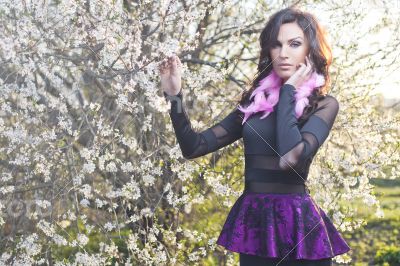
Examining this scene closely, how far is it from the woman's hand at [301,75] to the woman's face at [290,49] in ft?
0.16

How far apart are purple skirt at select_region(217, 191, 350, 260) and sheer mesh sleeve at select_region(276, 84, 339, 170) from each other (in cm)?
15

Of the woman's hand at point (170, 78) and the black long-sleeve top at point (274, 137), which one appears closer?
the black long-sleeve top at point (274, 137)

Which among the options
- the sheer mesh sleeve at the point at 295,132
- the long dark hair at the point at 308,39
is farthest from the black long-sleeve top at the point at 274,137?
the long dark hair at the point at 308,39

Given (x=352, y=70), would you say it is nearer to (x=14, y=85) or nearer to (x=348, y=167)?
(x=348, y=167)

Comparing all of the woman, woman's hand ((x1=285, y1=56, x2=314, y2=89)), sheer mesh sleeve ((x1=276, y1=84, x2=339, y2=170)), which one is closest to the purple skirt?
the woman

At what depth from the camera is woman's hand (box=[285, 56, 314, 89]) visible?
7.51 ft

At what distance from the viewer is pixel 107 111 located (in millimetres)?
4039

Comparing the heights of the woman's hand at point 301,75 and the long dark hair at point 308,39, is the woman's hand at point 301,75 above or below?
below

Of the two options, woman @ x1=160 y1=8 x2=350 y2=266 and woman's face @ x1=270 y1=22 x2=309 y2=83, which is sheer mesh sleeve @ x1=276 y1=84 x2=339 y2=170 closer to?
woman @ x1=160 y1=8 x2=350 y2=266

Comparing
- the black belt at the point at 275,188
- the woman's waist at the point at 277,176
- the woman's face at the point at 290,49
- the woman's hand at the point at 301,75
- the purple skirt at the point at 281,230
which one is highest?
the woman's face at the point at 290,49

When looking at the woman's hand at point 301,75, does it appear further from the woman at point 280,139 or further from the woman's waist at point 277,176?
the woman's waist at point 277,176

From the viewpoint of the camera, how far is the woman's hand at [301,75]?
2289mm

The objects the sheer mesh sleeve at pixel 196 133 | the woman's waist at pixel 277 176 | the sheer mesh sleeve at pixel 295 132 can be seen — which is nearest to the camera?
the sheer mesh sleeve at pixel 295 132

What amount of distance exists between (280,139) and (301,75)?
1.13 ft
